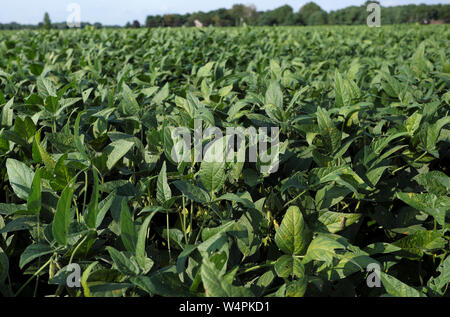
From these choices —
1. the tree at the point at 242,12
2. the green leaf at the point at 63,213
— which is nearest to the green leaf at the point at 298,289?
the green leaf at the point at 63,213

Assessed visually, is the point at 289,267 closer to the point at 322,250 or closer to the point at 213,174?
the point at 322,250

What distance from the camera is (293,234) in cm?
103

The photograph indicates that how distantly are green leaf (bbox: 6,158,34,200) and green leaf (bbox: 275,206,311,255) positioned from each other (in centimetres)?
87

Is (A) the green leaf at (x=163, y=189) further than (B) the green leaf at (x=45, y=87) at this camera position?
No

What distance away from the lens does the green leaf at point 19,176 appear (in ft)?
4.05

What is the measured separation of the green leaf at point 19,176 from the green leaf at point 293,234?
87 cm

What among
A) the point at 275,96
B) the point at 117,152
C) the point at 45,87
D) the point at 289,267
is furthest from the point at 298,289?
the point at 45,87

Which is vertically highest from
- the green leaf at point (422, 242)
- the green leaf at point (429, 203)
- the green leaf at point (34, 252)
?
the green leaf at point (429, 203)

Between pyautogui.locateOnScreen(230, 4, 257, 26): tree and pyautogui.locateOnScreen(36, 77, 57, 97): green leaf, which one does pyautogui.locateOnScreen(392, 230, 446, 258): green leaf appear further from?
pyautogui.locateOnScreen(230, 4, 257, 26): tree

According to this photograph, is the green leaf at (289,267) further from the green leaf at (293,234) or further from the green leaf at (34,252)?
the green leaf at (34,252)

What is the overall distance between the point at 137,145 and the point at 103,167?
20 cm
